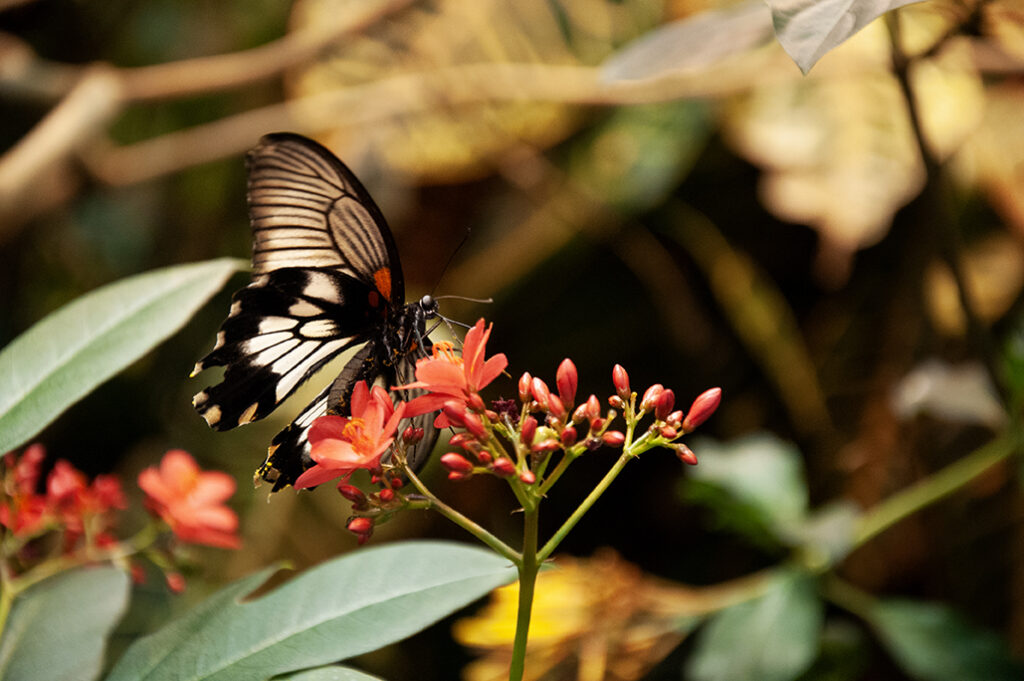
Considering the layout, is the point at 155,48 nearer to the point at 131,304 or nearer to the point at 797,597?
the point at 131,304

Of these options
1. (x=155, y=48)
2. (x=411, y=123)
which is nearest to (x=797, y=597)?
(x=411, y=123)

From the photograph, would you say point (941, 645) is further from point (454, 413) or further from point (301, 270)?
point (301, 270)

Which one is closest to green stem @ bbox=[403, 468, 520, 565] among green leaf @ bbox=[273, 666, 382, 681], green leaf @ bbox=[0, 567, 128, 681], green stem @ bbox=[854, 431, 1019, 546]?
green leaf @ bbox=[273, 666, 382, 681]

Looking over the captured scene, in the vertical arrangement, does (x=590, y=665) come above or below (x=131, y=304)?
below

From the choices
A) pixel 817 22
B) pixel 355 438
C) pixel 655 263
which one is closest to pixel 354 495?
pixel 355 438

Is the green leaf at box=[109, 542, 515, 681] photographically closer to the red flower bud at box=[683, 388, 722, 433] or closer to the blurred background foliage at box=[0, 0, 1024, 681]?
the red flower bud at box=[683, 388, 722, 433]

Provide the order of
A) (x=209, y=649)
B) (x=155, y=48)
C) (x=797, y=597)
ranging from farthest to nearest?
(x=155, y=48) < (x=797, y=597) < (x=209, y=649)
